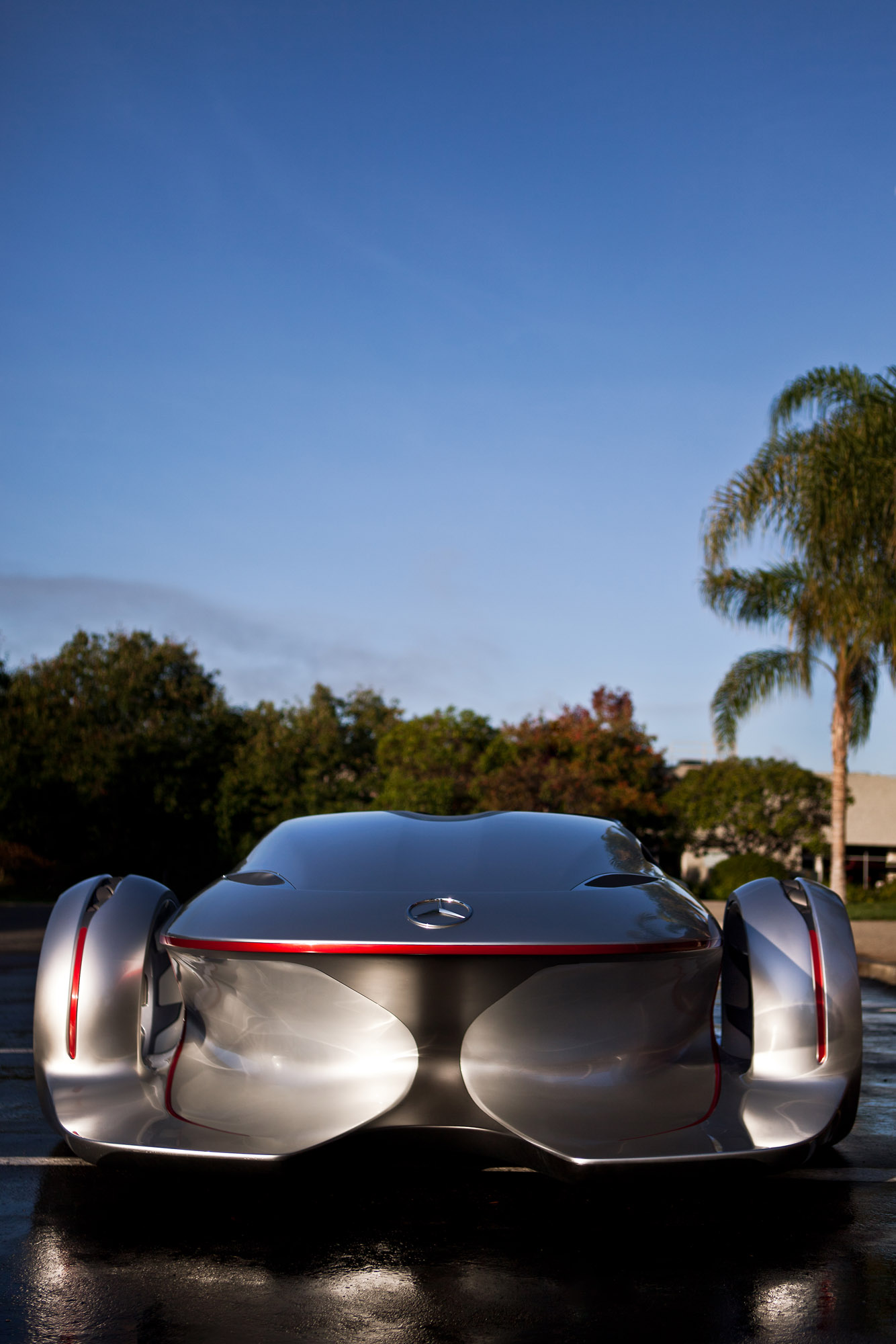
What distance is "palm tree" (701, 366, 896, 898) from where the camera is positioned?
16.5 metres

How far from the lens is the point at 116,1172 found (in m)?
3.79

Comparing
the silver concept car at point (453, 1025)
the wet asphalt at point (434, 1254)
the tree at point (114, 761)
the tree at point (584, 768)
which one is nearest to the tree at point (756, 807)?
the tree at point (584, 768)

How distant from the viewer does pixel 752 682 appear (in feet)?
65.8

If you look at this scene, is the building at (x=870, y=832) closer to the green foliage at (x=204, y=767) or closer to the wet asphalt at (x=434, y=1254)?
the green foliage at (x=204, y=767)

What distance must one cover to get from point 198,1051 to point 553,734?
26406 millimetres

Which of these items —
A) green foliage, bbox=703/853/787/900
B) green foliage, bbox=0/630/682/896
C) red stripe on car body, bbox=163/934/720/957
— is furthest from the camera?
green foliage, bbox=0/630/682/896

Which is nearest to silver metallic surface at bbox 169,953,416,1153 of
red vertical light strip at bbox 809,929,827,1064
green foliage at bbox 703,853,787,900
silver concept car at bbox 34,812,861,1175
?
silver concept car at bbox 34,812,861,1175

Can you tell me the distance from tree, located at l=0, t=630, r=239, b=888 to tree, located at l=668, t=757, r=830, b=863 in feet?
40.3

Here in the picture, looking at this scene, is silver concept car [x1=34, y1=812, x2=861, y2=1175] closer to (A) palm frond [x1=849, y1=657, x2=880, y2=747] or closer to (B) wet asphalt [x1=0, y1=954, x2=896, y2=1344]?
(B) wet asphalt [x1=0, y1=954, x2=896, y2=1344]

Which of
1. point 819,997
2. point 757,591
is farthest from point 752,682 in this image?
point 819,997

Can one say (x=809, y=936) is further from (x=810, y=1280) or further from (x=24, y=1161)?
(x=24, y=1161)

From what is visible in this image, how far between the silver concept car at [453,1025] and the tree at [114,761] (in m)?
25.0

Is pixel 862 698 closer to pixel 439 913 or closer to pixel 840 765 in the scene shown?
pixel 840 765

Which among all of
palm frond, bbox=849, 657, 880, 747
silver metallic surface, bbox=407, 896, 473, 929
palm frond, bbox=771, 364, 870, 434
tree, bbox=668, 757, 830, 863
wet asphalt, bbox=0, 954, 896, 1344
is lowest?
wet asphalt, bbox=0, 954, 896, 1344
